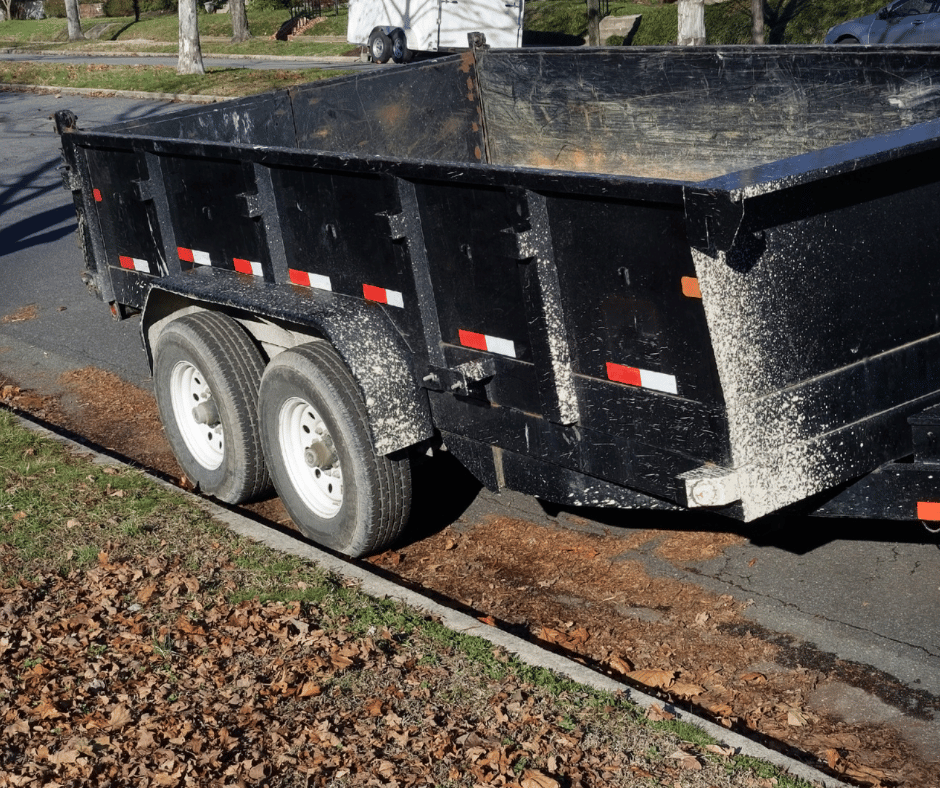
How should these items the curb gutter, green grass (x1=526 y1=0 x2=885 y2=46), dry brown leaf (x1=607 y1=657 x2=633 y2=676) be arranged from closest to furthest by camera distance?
dry brown leaf (x1=607 y1=657 x2=633 y2=676)
green grass (x1=526 y1=0 x2=885 y2=46)
the curb gutter

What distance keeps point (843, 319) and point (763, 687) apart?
1354 millimetres

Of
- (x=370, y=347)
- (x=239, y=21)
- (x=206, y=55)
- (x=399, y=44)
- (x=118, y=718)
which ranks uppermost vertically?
(x=239, y=21)

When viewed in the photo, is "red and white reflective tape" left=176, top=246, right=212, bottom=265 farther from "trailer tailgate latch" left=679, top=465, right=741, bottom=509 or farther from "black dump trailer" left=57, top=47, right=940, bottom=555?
"trailer tailgate latch" left=679, top=465, right=741, bottom=509

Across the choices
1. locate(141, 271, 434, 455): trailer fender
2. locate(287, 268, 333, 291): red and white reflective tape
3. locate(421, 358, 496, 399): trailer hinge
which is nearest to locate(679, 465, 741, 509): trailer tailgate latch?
locate(421, 358, 496, 399): trailer hinge

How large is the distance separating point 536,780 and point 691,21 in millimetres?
16622

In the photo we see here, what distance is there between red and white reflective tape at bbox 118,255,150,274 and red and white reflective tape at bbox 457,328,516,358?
259cm

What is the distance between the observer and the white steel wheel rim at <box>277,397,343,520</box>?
558 cm

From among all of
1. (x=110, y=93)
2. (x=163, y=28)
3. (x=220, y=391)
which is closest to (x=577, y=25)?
(x=110, y=93)

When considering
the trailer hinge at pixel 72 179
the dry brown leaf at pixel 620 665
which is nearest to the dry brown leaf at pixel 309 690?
the dry brown leaf at pixel 620 665

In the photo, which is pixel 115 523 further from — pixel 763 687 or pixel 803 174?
pixel 803 174

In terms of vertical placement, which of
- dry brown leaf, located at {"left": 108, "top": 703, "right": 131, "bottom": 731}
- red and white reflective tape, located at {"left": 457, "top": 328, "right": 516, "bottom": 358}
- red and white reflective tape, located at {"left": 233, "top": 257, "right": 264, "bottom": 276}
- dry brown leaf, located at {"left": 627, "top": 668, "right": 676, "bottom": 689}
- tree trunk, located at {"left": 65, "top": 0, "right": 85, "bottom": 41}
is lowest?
dry brown leaf, located at {"left": 627, "top": 668, "right": 676, "bottom": 689}

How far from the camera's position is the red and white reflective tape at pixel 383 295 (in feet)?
16.8

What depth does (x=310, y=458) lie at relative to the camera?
5656 mm

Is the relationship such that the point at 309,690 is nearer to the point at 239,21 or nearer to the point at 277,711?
the point at 277,711
